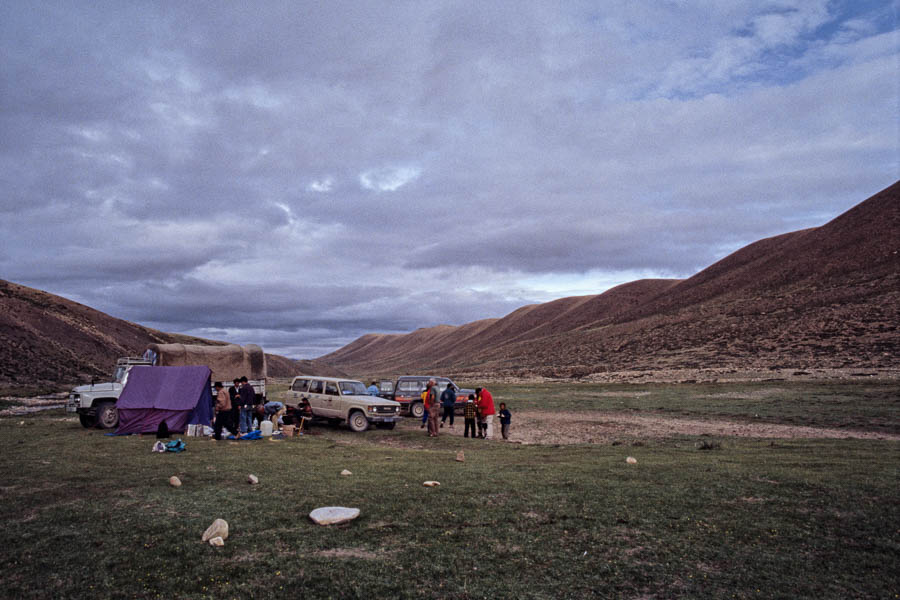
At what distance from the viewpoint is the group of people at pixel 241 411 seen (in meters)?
16.0

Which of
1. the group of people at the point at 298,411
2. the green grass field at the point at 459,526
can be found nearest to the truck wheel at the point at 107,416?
the group of people at the point at 298,411

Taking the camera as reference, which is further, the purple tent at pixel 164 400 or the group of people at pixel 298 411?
the purple tent at pixel 164 400

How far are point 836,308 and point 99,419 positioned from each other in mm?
66144

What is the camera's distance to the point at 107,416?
18.2 meters

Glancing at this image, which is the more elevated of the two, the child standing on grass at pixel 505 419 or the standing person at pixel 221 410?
the standing person at pixel 221 410

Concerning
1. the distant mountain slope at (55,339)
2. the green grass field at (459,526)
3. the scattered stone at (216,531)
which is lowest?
the green grass field at (459,526)

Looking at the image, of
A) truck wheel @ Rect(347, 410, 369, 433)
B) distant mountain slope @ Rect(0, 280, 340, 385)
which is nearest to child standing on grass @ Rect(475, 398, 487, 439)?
truck wheel @ Rect(347, 410, 369, 433)

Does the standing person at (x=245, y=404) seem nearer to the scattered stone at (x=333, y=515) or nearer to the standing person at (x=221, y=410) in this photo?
the standing person at (x=221, y=410)

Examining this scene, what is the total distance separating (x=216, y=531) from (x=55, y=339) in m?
61.5

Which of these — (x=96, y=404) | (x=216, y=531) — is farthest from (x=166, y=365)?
(x=216, y=531)

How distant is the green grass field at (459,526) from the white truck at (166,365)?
574cm

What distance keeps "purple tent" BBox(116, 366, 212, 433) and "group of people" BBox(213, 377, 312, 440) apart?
0.64 m

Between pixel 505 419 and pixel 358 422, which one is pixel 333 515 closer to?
pixel 505 419

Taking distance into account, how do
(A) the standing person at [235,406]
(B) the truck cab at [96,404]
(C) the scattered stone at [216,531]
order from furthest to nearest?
1. (B) the truck cab at [96,404]
2. (A) the standing person at [235,406]
3. (C) the scattered stone at [216,531]
